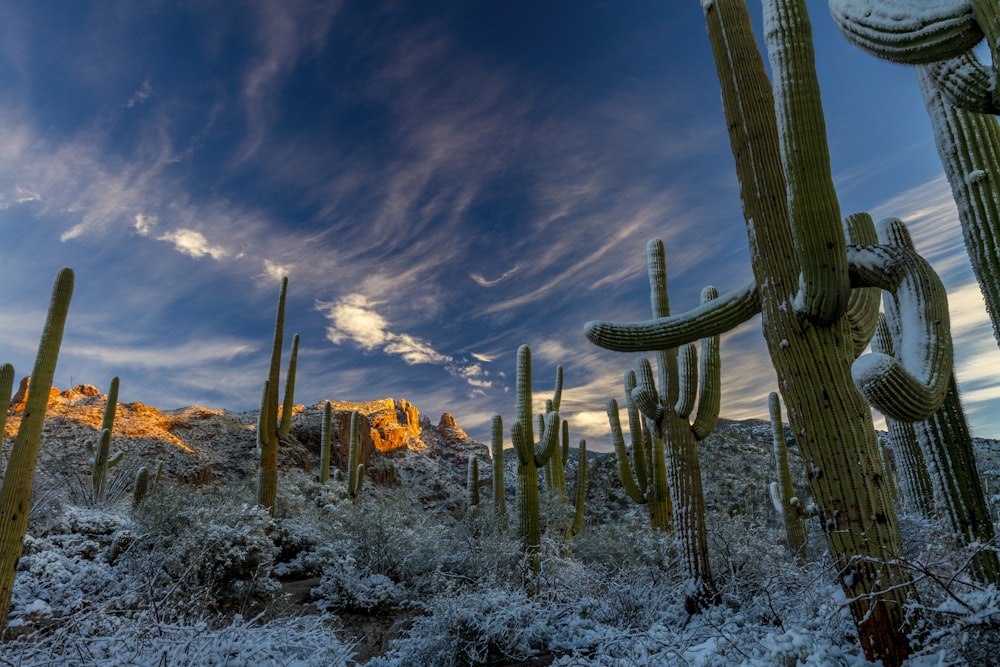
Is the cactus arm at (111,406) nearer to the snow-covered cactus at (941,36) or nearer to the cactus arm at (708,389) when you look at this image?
the cactus arm at (708,389)

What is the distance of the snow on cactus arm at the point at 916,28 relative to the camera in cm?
263

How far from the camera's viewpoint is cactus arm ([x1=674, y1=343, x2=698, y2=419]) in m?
7.29

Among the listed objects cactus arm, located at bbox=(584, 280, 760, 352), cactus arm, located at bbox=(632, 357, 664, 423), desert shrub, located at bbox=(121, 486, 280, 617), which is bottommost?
desert shrub, located at bbox=(121, 486, 280, 617)

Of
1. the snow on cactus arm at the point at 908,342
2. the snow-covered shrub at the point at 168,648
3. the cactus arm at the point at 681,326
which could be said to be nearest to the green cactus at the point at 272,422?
the snow-covered shrub at the point at 168,648

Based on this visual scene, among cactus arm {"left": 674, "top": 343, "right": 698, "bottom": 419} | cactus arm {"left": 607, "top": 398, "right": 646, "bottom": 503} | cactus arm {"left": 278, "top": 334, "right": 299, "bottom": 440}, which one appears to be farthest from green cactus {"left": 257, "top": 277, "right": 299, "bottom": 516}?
cactus arm {"left": 674, "top": 343, "right": 698, "bottom": 419}

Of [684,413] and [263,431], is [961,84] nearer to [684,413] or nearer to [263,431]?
[684,413]

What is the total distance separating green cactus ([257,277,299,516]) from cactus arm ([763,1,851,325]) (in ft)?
37.7

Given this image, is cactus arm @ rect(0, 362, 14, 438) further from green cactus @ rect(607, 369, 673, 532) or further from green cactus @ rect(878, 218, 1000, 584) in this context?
green cactus @ rect(878, 218, 1000, 584)

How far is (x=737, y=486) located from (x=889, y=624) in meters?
20.4

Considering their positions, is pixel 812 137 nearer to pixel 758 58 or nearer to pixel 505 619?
pixel 758 58

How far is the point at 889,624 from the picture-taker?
119 inches

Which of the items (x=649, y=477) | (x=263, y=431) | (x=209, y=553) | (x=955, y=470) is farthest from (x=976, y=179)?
(x=263, y=431)

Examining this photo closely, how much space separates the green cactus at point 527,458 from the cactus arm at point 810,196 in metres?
6.36

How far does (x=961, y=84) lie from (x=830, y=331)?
56.0 inches
